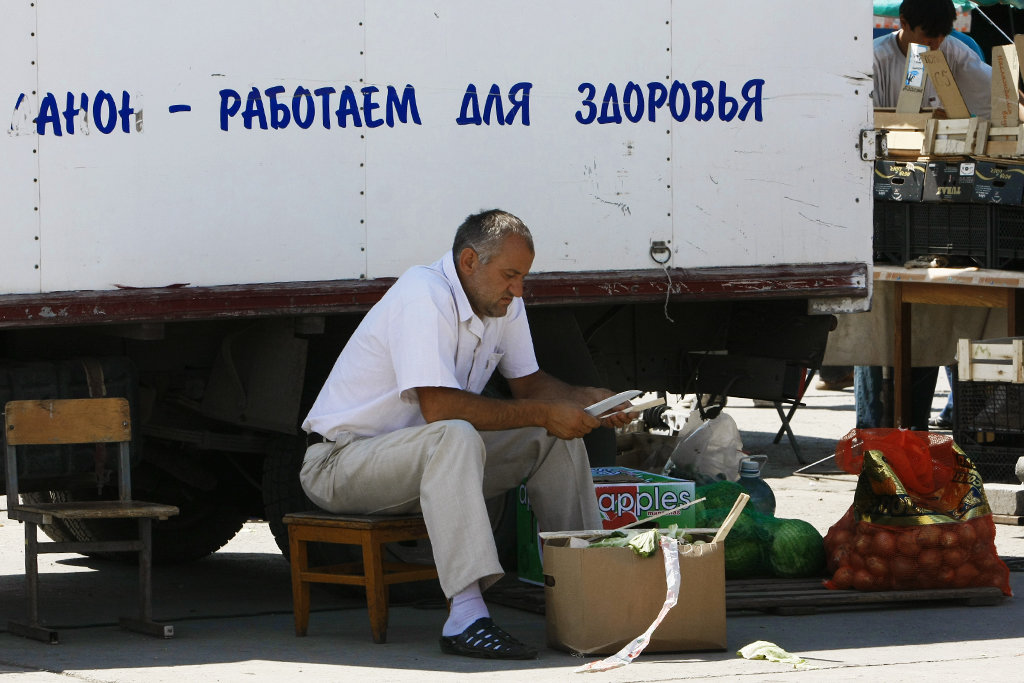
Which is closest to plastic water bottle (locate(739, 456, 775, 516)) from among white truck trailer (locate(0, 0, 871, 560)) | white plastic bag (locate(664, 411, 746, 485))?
white plastic bag (locate(664, 411, 746, 485))

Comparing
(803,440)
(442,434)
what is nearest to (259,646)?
(442,434)

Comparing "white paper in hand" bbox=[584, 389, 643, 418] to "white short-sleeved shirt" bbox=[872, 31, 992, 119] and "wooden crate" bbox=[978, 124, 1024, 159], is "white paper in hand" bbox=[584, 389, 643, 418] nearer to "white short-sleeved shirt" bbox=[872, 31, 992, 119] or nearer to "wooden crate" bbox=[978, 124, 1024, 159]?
"wooden crate" bbox=[978, 124, 1024, 159]

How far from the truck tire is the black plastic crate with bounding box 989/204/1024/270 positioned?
148 inches

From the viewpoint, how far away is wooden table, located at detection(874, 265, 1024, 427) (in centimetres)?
738

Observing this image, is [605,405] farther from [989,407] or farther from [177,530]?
[989,407]

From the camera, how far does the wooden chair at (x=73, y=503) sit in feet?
15.3

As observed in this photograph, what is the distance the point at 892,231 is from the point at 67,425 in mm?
4550

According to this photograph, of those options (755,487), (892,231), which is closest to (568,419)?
(755,487)

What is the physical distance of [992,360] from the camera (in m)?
6.95

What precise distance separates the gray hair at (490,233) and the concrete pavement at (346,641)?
1.18 metres

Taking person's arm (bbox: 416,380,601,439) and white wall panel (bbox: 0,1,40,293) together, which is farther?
white wall panel (bbox: 0,1,40,293)

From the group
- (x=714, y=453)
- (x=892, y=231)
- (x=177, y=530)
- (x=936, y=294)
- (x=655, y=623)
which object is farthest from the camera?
(x=936, y=294)

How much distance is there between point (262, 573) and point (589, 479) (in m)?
2.04

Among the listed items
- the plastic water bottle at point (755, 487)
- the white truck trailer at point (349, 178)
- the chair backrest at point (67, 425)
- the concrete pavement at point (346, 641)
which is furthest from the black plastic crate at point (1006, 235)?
the chair backrest at point (67, 425)
